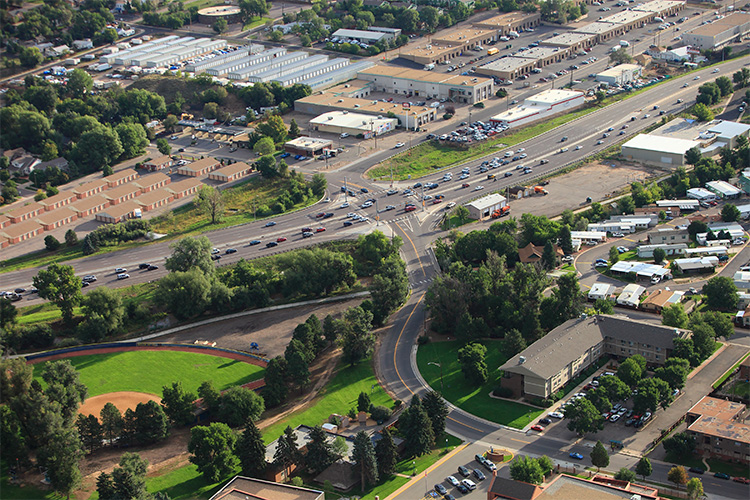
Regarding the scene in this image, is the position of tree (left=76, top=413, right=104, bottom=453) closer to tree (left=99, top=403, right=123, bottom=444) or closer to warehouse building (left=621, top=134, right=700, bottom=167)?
tree (left=99, top=403, right=123, bottom=444)

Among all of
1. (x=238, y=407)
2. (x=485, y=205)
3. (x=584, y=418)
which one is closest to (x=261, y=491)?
(x=238, y=407)

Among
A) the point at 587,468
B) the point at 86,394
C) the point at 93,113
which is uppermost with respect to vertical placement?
the point at 93,113

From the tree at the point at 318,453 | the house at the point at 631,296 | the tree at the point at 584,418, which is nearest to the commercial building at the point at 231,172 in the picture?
the house at the point at 631,296

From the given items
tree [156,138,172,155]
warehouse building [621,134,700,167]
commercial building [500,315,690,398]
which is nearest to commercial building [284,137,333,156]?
tree [156,138,172,155]

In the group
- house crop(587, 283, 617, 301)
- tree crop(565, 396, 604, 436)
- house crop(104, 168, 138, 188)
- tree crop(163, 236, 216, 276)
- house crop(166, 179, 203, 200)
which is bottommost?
tree crop(565, 396, 604, 436)

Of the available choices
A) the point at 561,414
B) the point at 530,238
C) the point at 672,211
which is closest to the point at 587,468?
the point at 561,414

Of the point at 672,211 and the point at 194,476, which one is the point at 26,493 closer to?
the point at 194,476

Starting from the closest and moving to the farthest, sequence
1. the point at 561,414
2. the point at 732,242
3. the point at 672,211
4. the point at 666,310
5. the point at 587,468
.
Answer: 1. the point at 587,468
2. the point at 561,414
3. the point at 666,310
4. the point at 732,242
5. the point at 672,211
